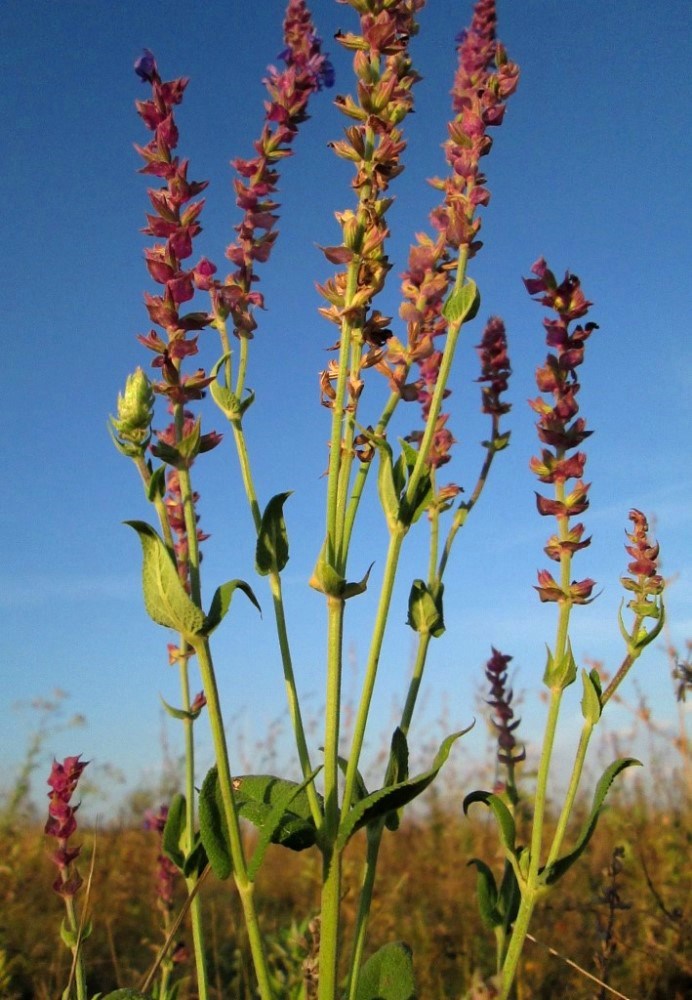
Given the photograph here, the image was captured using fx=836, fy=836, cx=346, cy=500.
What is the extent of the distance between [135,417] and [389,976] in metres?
1.37

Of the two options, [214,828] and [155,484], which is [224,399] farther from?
[214,828]

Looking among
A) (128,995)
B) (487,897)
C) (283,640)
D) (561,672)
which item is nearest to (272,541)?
(283,640)

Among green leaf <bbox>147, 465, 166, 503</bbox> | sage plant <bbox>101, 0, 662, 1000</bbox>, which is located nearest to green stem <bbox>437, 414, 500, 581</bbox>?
sage plant <bbox>101, 0, 662, 1000</bbox>

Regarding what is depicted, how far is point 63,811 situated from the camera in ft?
7.48

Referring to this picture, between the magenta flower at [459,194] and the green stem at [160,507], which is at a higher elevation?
the magenta flower at [459,194]

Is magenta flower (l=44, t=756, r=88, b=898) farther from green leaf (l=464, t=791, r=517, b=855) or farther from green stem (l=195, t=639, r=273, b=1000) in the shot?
green leaf (l=464, t=791, r=517, b=855)

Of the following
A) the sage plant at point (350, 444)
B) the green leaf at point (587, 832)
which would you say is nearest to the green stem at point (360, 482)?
the sage plant at point (350, 444)

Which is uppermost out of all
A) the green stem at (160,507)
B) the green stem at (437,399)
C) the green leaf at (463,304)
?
the green leaf at (463,304)

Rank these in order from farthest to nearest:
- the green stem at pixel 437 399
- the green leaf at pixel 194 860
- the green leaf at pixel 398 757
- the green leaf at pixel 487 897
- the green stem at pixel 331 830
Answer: the green leaf at pixel 487 897 < the green leaf at pixel 194 860 < the green leaf at pixel 398 757 < the green stem at pixel 437 399 < the green stem at pixel 331 830

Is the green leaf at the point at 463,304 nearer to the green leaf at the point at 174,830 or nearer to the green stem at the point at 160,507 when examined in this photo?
the green stem at the point at 160,507

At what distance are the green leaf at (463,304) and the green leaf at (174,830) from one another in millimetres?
1345

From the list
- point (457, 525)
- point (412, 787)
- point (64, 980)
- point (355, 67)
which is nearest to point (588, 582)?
point (457, 525)

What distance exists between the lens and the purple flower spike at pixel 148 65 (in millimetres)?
1928

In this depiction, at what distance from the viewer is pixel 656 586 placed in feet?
6.81
